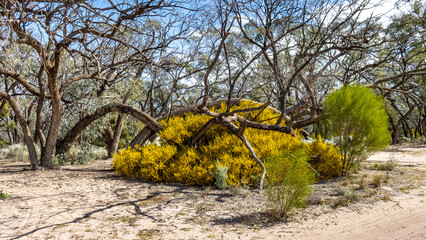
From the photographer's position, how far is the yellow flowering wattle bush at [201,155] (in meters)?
5.80

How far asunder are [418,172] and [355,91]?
2.50 meters

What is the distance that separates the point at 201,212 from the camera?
13.8 feet

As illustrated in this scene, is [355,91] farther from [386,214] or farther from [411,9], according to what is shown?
[411,9]

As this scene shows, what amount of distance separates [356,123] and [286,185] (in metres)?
3.25

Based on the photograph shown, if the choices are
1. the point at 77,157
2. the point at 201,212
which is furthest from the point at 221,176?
the point at 77,157

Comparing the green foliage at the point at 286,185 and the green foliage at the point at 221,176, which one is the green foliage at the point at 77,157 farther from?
the green foliage at the point at 286,185

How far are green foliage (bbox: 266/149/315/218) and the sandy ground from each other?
0.65 ft

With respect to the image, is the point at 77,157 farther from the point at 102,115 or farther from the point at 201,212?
the point at 201,212

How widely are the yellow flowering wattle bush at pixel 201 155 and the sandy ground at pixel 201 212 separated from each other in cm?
36

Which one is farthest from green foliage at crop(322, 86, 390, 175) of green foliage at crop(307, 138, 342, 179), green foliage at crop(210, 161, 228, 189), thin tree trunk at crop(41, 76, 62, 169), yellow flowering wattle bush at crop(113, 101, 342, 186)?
thin tree trunk at crop(41, 76, 62, 169)

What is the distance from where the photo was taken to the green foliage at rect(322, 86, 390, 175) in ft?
20.1

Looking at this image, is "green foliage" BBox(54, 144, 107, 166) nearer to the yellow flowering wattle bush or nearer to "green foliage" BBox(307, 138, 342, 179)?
the yellow flowering wattle bush

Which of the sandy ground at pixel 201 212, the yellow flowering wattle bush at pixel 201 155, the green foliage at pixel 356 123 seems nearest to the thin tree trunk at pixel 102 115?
the yellow flowering wattle bush at pixel 201 155

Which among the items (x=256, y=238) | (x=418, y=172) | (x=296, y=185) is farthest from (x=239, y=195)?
(x=418, y=172)
